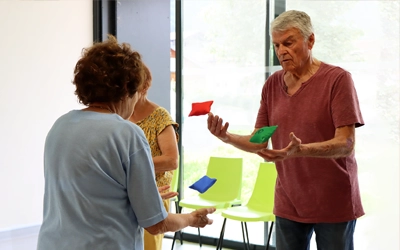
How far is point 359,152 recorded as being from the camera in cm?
456

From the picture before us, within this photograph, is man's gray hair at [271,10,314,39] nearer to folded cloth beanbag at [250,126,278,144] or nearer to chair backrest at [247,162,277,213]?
folded cloth beanbag at [250,126,278,144]

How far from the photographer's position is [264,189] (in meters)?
4.53

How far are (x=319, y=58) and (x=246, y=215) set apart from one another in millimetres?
1527

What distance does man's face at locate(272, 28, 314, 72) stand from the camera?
2240 millimetres

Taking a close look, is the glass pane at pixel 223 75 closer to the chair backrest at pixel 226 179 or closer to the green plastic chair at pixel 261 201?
the chair backrest at pixel 226 179

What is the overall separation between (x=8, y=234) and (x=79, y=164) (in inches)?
140

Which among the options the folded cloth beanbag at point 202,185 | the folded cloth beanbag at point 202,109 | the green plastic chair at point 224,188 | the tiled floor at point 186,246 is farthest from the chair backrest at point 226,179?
the folded cloth beanbag at point 202,109

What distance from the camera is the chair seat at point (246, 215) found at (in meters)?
4.18

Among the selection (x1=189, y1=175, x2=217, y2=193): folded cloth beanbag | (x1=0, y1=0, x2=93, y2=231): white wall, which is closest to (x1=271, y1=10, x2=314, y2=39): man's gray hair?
(x1=189, y1=175, x2=217, y2=193): folded cloth beanbag

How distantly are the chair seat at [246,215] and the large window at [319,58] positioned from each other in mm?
772

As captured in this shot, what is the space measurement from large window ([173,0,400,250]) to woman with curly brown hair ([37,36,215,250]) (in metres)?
3.08

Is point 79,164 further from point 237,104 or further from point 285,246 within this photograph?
point 237,104

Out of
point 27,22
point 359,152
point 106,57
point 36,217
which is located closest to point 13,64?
point 27,22

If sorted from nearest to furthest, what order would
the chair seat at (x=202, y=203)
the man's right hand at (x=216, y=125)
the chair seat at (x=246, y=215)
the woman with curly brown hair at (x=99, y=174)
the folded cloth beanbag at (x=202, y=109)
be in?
the woman with curly brown hair at (x=99, y=174)
the man's right hand at (x=216, y=125)
the folded cloth beanbag at (x=202, y=109)
the chair seat at (x=246, y=215)
the chair seat at (x=202, y=203)
